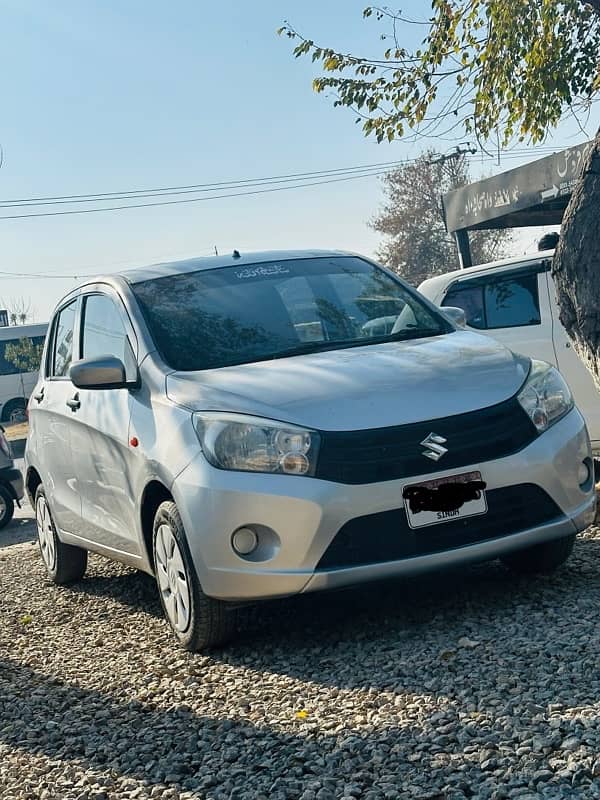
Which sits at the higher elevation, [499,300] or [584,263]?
[584,263]

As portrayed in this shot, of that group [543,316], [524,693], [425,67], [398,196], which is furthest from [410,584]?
[398,196]

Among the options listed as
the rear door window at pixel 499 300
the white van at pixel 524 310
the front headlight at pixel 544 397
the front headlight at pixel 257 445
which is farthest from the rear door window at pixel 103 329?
the rear door window at pixel 499 300

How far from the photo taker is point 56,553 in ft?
24.2

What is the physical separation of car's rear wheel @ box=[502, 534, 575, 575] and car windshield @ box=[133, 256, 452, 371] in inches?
48.4

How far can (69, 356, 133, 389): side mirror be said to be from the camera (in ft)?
18.1

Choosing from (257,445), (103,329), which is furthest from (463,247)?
(257,445)

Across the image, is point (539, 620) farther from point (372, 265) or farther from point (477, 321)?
point (477, 321)

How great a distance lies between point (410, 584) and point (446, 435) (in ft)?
4.03

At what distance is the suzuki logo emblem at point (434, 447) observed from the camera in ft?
15.3

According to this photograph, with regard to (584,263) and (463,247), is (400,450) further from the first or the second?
(463,247)

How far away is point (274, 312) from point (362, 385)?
3.75ft

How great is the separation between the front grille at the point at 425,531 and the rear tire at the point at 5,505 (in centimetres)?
1011

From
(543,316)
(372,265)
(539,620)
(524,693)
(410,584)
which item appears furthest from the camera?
(543,316)

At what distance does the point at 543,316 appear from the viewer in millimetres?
9445
